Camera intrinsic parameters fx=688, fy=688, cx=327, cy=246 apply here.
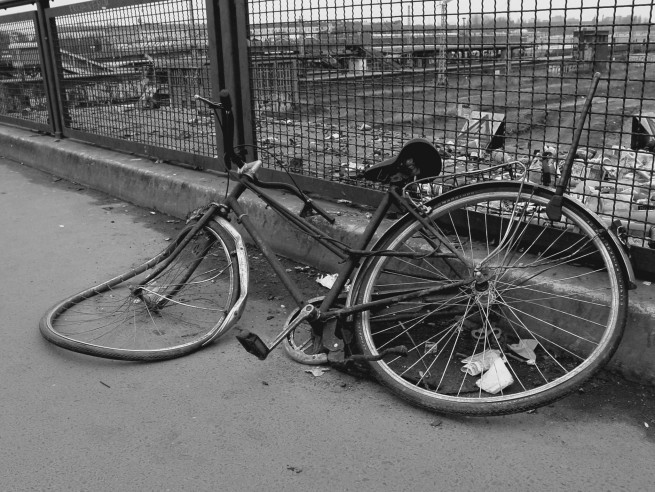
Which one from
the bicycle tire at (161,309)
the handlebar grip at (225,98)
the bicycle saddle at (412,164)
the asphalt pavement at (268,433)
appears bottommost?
the asphalt pavement at (268,433)

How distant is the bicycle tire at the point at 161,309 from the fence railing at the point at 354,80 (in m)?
0.87

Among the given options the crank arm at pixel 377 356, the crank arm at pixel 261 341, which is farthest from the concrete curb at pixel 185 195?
the crank arm at pixel 261 341

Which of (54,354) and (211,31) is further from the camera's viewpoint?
(211,31)

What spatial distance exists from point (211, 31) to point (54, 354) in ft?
9.34

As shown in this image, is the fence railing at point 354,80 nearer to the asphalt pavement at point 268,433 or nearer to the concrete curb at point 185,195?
the concrete curb at point 185,195

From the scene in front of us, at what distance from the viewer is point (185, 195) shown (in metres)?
5.64

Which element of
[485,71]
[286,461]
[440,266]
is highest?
[485,71]

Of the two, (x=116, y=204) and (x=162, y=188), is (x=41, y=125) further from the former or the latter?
(x=162, y=188)

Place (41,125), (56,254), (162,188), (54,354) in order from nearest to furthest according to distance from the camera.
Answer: (54,354), (56,254), (162,188), (41,125)

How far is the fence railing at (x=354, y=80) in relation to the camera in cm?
332

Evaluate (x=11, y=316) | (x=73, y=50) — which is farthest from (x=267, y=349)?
(x=73, y=50)

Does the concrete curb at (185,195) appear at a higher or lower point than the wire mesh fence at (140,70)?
lower

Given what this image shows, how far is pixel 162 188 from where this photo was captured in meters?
5.95

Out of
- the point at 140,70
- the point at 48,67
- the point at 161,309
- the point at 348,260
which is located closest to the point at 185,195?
the point at 140,70
